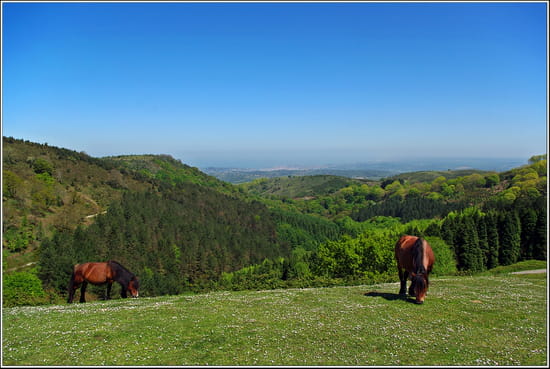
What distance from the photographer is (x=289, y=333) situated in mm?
13477

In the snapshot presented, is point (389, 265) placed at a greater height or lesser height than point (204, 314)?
lesser

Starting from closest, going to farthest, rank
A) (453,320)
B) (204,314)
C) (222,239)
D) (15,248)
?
1. (453,320)
2. (204,314)
3. (15,248)
4. (222,239)

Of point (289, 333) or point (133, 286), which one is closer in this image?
point (289, 333)

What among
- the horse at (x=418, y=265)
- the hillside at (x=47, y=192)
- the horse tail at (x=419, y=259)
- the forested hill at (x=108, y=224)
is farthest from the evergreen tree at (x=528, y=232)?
the hillside at (x=47, y=192)

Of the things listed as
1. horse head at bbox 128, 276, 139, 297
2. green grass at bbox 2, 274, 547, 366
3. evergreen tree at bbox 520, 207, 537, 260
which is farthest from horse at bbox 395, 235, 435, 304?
evergreen tree at bbox 520, 207, 537, 260

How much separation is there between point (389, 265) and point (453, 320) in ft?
139

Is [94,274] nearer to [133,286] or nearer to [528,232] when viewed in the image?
[133,286]

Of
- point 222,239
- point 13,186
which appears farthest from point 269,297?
point 222,239

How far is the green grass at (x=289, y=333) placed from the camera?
1105cm

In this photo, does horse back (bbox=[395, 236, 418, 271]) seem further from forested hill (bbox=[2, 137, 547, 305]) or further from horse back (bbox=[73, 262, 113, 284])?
horse back (bbox=[73, 262, 113, 284])

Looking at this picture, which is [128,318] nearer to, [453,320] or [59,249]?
[453,320]

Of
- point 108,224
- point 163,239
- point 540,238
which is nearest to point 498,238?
point 540,238

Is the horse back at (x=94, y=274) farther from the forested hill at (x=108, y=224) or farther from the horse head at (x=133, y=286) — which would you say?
the forested hill at (x=108, y=224)

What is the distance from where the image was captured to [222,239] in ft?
426
